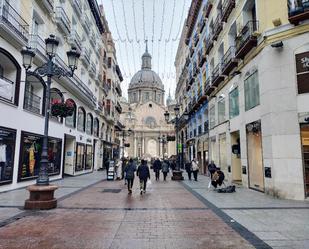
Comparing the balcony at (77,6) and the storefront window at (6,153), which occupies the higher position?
the balcony at (77,6)

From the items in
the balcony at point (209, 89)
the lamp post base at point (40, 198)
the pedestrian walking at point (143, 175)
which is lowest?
the lamp post base at point (40, 198)

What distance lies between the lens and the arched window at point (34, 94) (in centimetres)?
1461

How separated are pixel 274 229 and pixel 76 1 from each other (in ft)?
71.9

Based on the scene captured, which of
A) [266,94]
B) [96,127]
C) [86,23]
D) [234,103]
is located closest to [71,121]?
[96,127]

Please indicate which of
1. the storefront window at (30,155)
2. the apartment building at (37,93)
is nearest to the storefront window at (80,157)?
the apartment building at (37,93)

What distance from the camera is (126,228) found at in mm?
6211

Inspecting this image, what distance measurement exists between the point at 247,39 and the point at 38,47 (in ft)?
36.6

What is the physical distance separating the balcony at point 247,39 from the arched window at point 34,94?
1146 cm

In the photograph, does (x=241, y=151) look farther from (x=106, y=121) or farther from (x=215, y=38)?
(x=106, y=121)

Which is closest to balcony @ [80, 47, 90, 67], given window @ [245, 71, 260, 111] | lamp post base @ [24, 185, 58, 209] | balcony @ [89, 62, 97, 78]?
balcony @ [89, 62, 97, 78]

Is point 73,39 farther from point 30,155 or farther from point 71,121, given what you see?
point 30,155

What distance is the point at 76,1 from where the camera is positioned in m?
21.5

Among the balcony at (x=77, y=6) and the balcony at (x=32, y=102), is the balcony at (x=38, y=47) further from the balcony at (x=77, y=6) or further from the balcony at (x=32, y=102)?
the balcony at (x=77, y=6)

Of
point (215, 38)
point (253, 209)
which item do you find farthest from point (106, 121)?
point (253, 209)
